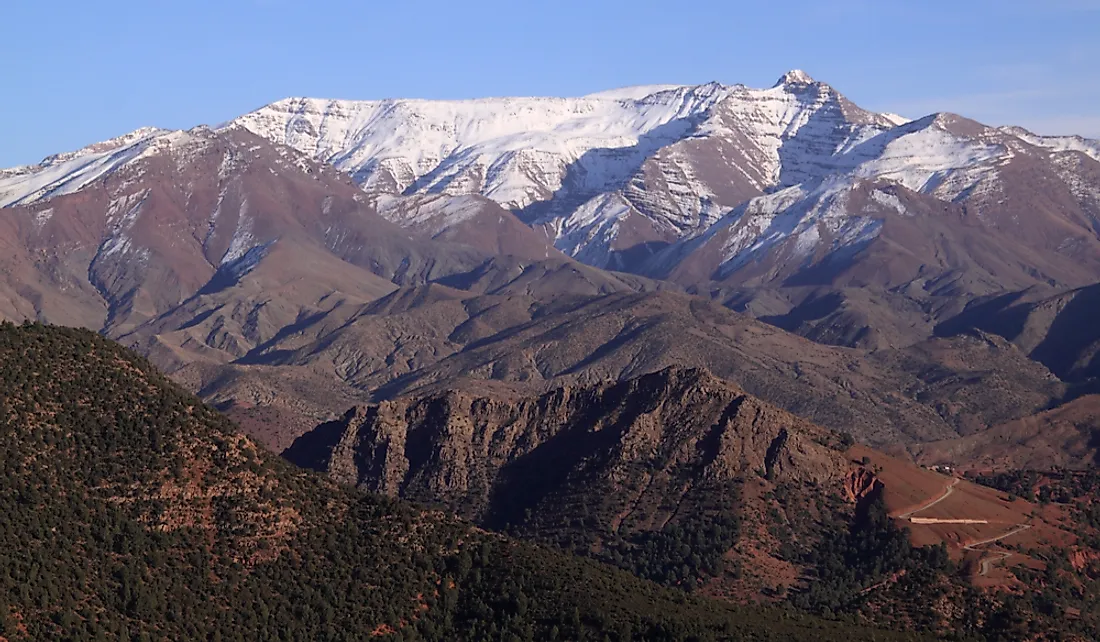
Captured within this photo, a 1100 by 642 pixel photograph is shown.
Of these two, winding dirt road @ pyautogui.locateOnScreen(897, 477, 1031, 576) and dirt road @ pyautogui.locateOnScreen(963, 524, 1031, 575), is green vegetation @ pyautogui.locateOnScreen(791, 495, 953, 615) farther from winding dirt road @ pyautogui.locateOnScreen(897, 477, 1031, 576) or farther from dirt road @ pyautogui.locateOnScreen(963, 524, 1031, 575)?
dirt road @ pyautogui.locateOnScreen(963, 524, 1031, 575)

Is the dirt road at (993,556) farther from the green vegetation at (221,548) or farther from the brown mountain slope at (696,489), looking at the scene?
the green vegetation at (221,548)

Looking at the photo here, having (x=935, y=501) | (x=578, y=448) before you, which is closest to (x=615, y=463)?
(x=578, y=448)

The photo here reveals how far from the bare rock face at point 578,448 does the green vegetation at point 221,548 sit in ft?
153

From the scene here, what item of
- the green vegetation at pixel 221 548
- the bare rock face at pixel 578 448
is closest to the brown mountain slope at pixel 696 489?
the bare rock face at pixel 578 448

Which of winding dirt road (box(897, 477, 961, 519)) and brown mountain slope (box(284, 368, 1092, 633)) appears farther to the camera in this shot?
winding dirt road (box(897, 477, 961, 519))

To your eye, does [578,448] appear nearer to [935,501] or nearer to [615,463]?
[615,463]

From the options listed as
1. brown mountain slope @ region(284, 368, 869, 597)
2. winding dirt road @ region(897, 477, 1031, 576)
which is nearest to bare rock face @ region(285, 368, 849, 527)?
brown mountain slope @ region(284, 368, 869, 597)

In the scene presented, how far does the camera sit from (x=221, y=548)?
100062 mm

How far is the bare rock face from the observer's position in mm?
158875

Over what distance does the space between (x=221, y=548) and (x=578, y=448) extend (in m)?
72.0

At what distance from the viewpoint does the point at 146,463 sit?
334 feet

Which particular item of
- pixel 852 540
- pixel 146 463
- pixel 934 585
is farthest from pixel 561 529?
pixel 146 463

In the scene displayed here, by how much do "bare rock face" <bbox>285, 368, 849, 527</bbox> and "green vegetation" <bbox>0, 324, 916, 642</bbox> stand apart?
4667 centimetres

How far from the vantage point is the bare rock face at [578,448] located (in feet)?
521
